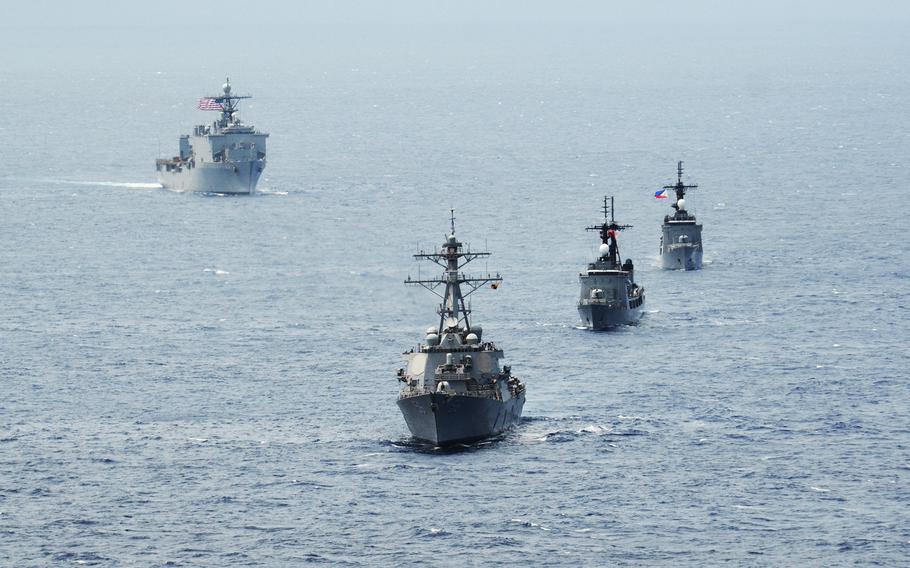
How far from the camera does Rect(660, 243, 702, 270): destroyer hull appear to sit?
188 metres

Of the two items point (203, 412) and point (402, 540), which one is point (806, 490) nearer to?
point (402, 540)

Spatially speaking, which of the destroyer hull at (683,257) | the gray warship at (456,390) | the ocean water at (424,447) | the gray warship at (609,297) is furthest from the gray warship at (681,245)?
the gray warship at (456,390)

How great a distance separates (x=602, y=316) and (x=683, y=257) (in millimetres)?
30028

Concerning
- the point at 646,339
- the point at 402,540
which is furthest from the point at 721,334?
the point at 402,540

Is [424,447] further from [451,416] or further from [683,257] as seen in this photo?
[683,257]

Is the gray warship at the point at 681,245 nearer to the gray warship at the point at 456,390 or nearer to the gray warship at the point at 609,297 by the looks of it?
the gray warship at the point at 609,297

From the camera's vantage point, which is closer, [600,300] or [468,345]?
[468,345]

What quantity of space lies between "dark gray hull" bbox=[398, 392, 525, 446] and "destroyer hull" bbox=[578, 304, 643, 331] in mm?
40875

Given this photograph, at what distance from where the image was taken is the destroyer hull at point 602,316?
159750mm

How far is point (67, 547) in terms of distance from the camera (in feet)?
326

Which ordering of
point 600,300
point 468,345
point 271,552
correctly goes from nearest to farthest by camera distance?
1. point 271,552
2. point 468,345
3. point 600,300

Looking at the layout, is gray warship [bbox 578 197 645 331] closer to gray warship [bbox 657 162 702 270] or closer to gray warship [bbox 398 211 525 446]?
gray warship [bbox 657 162 702 270]

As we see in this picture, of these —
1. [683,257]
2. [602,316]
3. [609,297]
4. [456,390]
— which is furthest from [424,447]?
[683,257]

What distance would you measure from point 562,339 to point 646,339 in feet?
21.1
